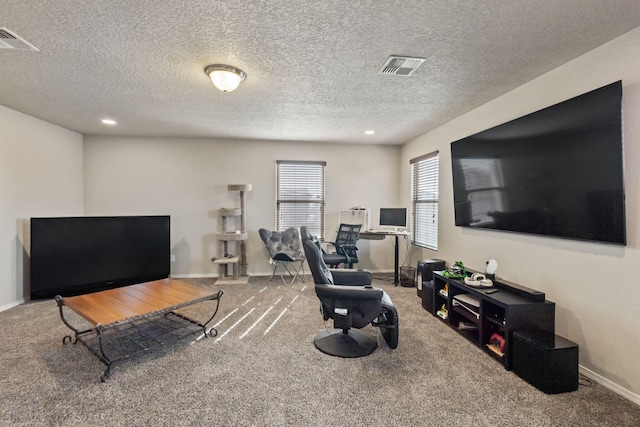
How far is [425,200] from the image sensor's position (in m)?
4.78

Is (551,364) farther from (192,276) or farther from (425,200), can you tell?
(192,276)

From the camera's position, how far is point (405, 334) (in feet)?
9.52

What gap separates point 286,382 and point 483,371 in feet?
5.24

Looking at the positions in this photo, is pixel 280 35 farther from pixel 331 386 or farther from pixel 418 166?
pixel 418 166

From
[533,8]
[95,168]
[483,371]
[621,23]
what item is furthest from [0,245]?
[621,23]

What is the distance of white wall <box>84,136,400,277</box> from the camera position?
192 inches

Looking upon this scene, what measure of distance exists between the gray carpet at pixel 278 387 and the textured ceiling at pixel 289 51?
2.55m

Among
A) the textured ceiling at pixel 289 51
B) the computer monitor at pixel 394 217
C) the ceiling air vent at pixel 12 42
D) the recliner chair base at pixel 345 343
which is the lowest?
the recliner chair base at pixel 345 343

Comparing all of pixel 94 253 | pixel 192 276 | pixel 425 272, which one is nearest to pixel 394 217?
pixel 425 272

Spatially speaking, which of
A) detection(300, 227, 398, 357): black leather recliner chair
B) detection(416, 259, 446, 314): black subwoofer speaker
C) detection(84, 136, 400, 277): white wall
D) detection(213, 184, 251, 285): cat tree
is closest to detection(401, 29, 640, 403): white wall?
detection(416, 259, 446, 314): black subwoofer speaker

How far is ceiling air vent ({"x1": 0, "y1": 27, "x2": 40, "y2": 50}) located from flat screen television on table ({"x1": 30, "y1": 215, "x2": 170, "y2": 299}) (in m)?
2.31

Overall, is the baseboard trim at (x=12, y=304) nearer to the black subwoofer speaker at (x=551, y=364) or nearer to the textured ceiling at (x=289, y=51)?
the textured ceiling at (x=289, y=51)

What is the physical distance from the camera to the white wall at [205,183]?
489 cm

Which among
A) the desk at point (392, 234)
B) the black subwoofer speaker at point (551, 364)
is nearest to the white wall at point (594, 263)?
the black subwoofer speaker at point (551, 364)
